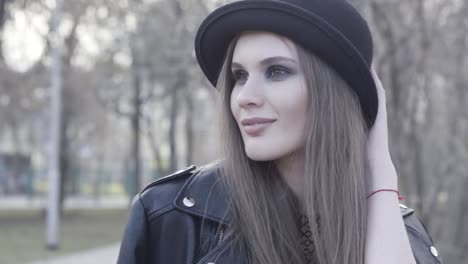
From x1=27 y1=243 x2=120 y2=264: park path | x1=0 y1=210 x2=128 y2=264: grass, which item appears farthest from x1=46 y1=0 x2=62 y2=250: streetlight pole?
x1=27 y1=243 x2=120 y2=264: park path

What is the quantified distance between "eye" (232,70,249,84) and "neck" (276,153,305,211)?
0.94 ft

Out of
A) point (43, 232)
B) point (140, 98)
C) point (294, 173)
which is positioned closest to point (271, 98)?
point (294, 173)

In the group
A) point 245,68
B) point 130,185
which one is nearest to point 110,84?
point 130,185

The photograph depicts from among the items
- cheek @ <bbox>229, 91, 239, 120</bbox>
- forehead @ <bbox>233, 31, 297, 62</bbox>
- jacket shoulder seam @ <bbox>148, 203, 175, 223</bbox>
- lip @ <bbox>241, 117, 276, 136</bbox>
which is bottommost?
jacket shoulder seam @ <bbox>148, 203, 175, 223</bbox>

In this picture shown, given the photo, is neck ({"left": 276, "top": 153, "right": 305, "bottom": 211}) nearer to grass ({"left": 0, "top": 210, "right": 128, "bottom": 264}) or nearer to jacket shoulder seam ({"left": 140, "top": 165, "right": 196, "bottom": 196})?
jacket shoulder seam ({"left": 140, "top": 165, "right": 196, "bottom": 196})

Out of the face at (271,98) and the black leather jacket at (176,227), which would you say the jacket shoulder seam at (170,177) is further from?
the face at (271,98)

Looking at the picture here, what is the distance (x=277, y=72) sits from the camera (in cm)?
221

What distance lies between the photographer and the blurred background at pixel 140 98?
30.8 ft

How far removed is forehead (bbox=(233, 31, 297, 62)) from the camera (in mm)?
2186

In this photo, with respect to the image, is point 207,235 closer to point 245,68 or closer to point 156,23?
point 245,68

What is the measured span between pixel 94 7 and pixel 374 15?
14001 millimetres

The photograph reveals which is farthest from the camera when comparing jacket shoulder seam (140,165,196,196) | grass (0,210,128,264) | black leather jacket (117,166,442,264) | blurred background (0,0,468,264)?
grass (0,210,128,264)

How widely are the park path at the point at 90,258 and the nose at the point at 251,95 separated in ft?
39.7

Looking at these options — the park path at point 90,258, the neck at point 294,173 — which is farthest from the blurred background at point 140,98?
the neck at point 294,173
